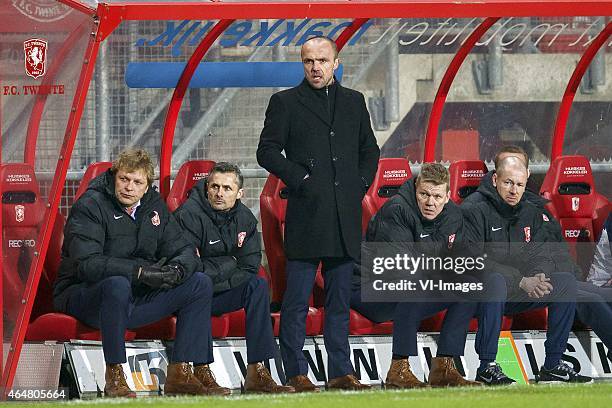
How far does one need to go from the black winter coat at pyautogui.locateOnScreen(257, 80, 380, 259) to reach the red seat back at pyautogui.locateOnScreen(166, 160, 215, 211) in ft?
3.22

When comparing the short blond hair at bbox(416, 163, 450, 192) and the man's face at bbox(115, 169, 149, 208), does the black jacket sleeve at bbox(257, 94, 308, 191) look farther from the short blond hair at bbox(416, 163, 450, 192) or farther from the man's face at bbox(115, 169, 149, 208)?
the short blond hair at bbox(416, 163, 450, 192)

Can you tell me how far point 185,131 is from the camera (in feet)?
36.9

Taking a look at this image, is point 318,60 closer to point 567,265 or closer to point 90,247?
point 90,247

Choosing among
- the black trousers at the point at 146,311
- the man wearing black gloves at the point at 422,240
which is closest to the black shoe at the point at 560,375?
the man wearing black gloves at the point at 422,240

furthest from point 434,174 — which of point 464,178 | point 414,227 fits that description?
point 464,178

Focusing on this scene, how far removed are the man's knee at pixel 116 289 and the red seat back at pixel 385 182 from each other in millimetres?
1979

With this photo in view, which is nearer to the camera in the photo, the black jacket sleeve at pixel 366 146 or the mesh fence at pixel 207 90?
the black jacket sleeve at pixel 366 146

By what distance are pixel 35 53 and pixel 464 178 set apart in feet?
9.81

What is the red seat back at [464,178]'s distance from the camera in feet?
34.7

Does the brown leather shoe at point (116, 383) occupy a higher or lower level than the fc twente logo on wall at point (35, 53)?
lower

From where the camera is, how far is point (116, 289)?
8.90 meters

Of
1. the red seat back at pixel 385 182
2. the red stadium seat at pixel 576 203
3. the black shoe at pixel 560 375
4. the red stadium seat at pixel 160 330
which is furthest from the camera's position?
the red stadium seat at pixel 576 203

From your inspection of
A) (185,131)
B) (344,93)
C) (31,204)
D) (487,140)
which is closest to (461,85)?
(487,140)

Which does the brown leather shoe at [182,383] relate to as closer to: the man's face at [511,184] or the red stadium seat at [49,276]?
the red stadium seat at [49,276]
